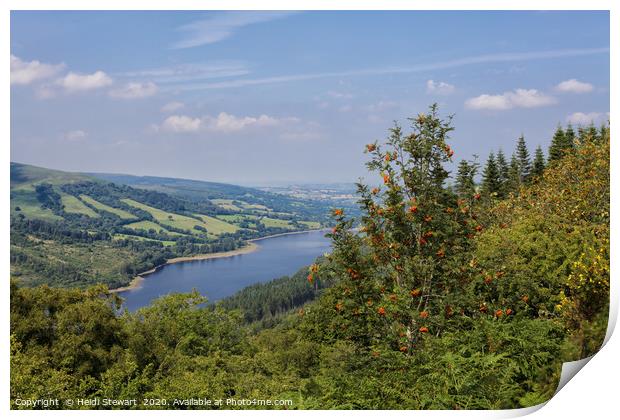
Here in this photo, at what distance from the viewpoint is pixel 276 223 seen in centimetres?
736

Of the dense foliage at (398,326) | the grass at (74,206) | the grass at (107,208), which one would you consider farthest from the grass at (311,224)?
the grass at (74,206)

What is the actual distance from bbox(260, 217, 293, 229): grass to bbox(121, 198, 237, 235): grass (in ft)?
2.17

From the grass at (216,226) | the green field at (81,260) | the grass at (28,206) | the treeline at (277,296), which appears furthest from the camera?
the grass at (216,226)

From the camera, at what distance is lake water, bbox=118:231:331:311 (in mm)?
5852

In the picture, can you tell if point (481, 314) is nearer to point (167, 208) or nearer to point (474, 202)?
point (474, 202)

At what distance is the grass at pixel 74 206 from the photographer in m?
5.74

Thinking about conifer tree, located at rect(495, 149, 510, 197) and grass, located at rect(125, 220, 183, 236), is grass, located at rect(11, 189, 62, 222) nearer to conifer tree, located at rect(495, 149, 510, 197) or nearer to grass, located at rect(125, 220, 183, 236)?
grass, located at rect(125, 220, 183, 236)

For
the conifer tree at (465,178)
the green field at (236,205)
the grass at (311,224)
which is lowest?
the grass at (311,224)

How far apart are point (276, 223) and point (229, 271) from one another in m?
1.41

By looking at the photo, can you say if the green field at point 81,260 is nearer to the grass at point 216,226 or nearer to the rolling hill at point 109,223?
the rolling hill at point 109,223

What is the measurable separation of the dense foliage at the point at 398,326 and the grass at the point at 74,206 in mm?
802

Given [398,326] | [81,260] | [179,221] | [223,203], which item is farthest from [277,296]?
[81,260]
